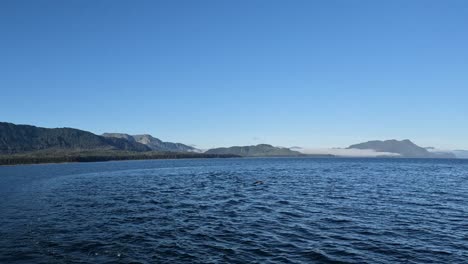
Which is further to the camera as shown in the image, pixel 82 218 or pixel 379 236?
pixel 82 218

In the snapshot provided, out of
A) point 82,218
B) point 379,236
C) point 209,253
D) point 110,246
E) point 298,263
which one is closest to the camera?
point 298,263

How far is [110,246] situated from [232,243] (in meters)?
10.3

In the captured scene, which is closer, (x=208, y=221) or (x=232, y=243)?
(x=232, y=243)

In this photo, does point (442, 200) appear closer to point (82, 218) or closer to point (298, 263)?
point (298, 263)

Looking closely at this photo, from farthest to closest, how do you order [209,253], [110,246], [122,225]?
[122,225] < [110,246] < [209,253]

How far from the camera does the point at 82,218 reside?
41844 mm

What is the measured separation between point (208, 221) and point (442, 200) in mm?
41416

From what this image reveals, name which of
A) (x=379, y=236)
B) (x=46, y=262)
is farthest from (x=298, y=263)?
(x=46, y=262)

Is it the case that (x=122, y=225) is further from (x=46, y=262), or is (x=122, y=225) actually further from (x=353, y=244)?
(x=353, y=244)

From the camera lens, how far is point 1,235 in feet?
108

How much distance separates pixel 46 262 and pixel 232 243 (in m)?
14.4

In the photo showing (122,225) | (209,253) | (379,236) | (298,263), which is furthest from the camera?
(122,225)

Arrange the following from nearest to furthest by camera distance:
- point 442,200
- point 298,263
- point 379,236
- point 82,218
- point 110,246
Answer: point 298,263, point 110,246, point 379,236, point 82,218, point 442,200

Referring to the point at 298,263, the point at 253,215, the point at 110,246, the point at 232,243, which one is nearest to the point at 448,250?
the point at 298,263
